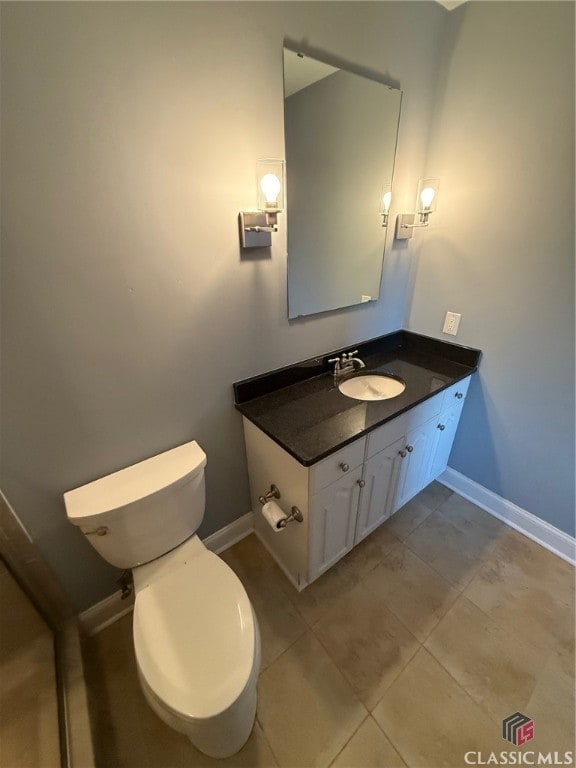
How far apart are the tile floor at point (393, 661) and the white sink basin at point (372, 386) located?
30.7 inches

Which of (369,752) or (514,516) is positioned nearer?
(369,752)

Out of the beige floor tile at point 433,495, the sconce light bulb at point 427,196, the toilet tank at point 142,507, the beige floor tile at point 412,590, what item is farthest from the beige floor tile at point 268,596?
the sconce light bulb at point 427,196

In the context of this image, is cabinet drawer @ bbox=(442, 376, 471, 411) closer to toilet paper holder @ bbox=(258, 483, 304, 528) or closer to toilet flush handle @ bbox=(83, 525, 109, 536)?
toilet paper holder @ bbox=(258, 483, 304, 528)

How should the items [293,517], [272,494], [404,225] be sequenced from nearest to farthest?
[293,517] < [272,494] < [404,225]

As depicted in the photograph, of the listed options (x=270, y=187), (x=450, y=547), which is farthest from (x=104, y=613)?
(x=270, y=187)

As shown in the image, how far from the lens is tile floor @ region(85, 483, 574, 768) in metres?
1.00

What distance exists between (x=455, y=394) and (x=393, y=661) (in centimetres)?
119

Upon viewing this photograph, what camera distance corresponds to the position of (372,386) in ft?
5.19

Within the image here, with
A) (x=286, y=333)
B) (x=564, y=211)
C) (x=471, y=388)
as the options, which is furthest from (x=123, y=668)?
(x=564, y=211)

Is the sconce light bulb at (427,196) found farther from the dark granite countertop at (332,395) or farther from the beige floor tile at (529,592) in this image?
the beige floor tile at (529,592)

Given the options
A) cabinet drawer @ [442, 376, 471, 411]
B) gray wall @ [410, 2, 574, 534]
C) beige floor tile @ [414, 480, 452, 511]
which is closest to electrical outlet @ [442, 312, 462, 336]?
gray wall @ [410, 2, 574, 534]

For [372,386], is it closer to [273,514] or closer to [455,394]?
[455,394]

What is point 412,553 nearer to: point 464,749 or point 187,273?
point 464,749

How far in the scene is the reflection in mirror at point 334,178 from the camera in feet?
3.65
